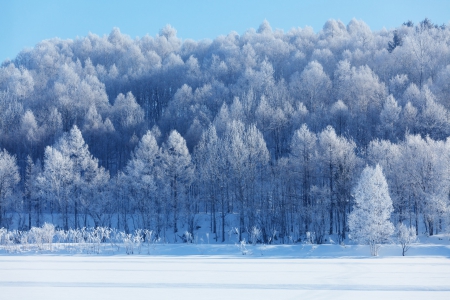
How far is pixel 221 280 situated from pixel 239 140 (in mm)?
23790

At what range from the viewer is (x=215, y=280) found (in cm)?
1261

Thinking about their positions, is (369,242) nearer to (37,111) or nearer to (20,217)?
(20,217)

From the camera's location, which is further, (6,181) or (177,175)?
(6,181)

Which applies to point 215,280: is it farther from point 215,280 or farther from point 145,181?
point 145,181

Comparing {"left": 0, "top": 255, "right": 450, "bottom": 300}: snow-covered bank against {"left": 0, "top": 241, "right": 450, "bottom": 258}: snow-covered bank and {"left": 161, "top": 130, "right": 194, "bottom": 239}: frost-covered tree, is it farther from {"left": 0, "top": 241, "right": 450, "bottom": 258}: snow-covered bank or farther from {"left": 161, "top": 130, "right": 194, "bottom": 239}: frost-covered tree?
{"left": 161, "top": 130, "right": 194, "bottom": 239}: frost-covered tree

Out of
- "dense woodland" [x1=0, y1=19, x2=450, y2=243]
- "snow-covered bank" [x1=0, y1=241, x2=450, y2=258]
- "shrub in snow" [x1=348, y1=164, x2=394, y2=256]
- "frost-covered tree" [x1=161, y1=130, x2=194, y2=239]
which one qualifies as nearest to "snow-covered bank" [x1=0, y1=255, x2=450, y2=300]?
"snow-covered bank" [x1=0, y1=241, x2=450, y2=258]

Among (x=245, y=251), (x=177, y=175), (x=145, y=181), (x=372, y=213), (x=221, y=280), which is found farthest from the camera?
(x=177, y=175)

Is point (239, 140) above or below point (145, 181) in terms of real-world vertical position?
above

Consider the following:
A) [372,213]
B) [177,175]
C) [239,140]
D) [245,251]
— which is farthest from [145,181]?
[372,213]

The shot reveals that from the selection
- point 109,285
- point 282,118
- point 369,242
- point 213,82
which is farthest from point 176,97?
point 109,285

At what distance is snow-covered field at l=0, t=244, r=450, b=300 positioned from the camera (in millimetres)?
10828

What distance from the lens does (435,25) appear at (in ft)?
245

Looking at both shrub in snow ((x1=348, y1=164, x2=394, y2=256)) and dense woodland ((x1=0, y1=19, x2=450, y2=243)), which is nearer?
shrub in snow ((x1=348, y1=164, x2=394, y2=256))

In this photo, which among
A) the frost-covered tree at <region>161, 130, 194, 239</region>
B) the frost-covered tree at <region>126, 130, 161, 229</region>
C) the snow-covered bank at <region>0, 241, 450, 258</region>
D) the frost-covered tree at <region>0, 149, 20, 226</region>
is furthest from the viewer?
the frost-covered tree at <region>0, 149, 20, 226</region>
